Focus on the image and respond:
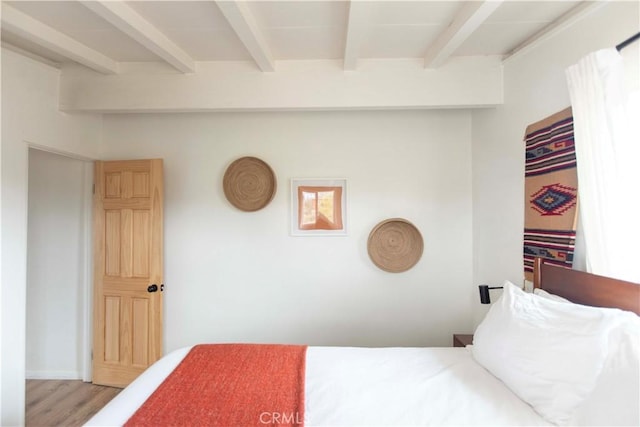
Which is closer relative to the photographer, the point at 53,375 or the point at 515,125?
the point at 515,125

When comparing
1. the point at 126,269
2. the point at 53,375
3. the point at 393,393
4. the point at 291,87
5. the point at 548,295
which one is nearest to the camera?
the point at 393,393

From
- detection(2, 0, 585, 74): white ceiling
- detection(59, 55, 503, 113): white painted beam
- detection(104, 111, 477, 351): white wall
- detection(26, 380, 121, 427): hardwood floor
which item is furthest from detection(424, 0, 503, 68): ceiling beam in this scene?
detection(26, 380, 121, 427): hardwood floor

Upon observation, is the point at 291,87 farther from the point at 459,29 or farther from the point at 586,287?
the point at 586,287

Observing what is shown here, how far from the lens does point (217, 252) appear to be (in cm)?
276

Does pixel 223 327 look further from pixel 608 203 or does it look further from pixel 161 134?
pixel 608 203

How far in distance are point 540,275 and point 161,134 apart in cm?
307

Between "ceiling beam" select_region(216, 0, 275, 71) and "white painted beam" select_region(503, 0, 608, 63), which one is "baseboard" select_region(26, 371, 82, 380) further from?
"white painted beam" select_region(503, 0, 608, 63)

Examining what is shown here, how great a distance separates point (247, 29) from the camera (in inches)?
69.3

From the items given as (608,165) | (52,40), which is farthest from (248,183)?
(608,165)

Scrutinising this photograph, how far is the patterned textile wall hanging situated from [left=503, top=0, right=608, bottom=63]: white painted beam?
498mm

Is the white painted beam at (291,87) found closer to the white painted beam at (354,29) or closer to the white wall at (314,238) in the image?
the white painted beam at (354,29)

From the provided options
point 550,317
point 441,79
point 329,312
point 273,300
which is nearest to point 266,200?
point 273,300

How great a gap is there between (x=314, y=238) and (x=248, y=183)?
0.76 metres

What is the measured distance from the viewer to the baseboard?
2.78 metres
